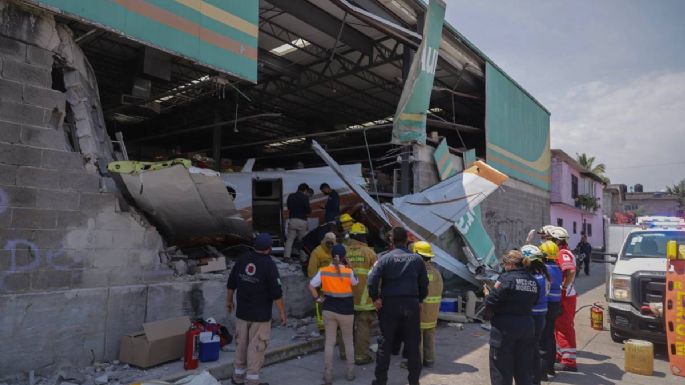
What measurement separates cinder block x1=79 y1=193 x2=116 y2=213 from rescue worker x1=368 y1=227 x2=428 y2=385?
3772 mm

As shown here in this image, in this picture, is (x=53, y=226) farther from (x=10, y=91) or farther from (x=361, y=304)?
(x=361, y=304)

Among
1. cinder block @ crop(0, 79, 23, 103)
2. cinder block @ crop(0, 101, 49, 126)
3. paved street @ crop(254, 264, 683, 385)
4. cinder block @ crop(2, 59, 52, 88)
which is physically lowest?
paved street @ crop(254, 264, 683, 385)

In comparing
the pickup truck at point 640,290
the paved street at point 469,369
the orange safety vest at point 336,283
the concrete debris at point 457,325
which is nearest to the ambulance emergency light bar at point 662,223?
the pickup truck at point 640,290

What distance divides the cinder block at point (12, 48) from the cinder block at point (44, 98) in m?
0.38

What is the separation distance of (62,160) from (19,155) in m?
0.48

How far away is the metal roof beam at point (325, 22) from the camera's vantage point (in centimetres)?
1067

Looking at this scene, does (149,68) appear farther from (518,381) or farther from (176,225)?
(518,381)

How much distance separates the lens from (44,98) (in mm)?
5324

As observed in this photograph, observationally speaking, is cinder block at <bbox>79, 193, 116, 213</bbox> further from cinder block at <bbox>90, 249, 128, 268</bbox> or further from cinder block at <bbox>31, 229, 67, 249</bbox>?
cinder block at <bbox>90, 249, 128, 268</bbox>

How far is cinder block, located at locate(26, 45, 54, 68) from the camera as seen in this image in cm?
522

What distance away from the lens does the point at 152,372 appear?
5.23 m

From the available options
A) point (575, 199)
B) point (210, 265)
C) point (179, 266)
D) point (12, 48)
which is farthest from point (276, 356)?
point (575, 199)

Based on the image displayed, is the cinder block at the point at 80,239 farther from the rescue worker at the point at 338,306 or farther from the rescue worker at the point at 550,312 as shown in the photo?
the rescue worker at the point at 550,312

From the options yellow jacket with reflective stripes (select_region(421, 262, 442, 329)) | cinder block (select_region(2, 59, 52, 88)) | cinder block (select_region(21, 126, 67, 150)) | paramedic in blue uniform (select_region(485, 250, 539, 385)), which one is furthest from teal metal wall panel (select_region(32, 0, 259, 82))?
paramedic in blue uniform (select_region(485, 250, 539, 385))
